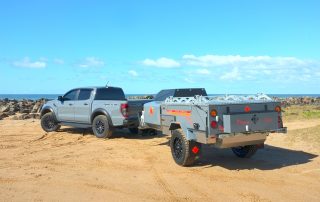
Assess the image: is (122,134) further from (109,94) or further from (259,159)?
(259,159)

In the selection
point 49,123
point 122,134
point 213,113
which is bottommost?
point 122,134

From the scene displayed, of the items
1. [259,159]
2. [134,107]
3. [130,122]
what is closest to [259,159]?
[259,159]

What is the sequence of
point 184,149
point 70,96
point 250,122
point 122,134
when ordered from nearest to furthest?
point 250,122, point 184,149, point 122,134, point 70,96

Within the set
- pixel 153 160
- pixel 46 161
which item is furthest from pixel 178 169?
pixel 46 161

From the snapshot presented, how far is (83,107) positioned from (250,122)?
7.77 metres

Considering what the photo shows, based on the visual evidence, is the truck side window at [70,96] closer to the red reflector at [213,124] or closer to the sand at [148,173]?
the sand at [148,173]

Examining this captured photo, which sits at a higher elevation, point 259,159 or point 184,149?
point 184,149

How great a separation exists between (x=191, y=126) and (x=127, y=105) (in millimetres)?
5083

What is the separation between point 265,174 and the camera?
8.26m

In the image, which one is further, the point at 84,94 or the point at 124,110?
the point at 84,94

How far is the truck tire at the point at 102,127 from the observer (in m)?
13.6

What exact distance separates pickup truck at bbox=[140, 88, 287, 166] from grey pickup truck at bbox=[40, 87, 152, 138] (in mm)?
3364

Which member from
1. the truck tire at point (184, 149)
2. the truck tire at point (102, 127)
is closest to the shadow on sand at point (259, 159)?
the truck tire at point (184, 149)

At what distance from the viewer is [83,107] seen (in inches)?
572
